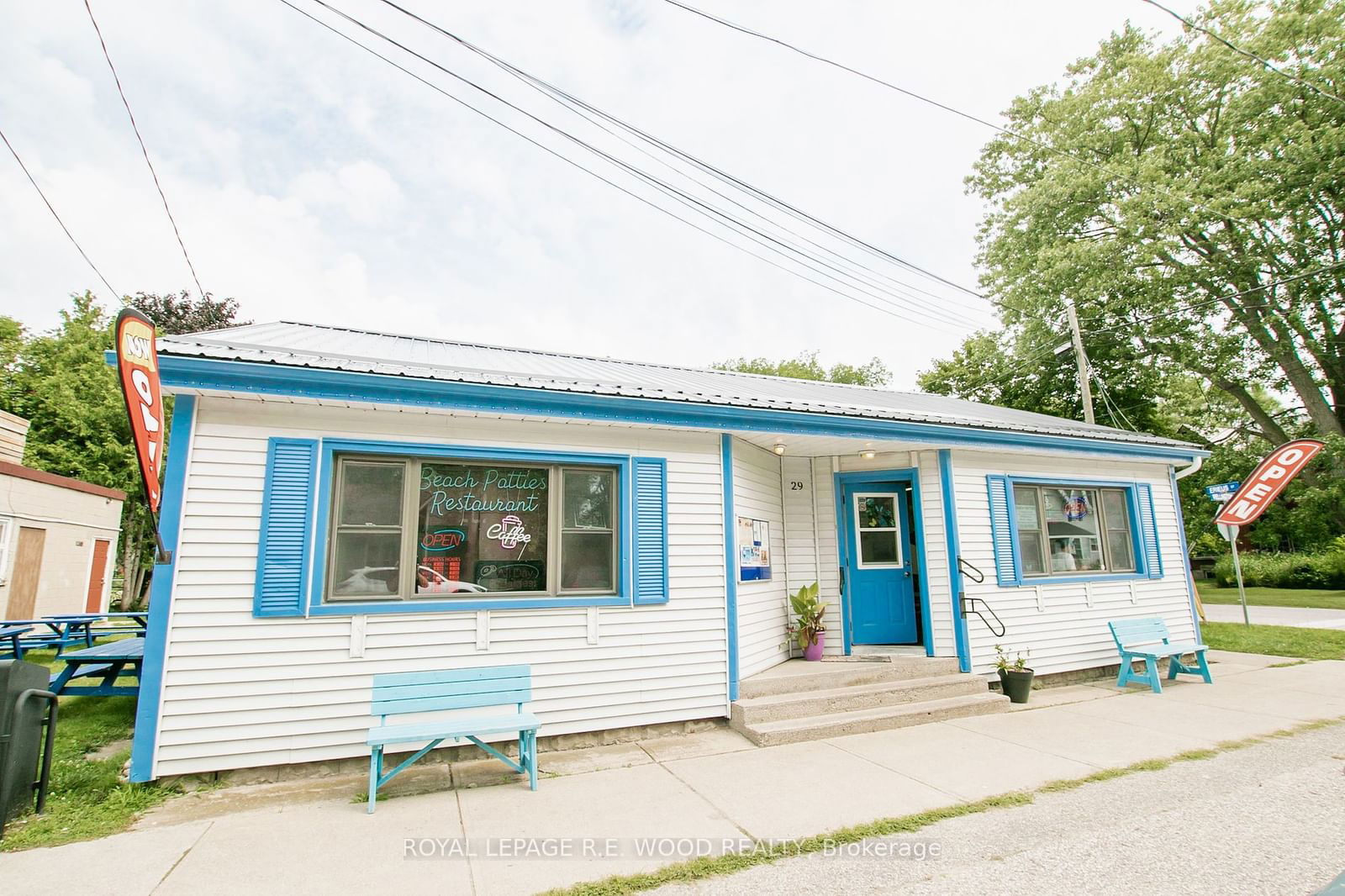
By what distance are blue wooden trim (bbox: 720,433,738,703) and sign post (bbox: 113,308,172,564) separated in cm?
460

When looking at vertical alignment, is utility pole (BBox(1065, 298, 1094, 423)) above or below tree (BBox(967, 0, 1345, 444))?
below

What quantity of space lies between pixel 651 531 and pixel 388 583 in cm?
235

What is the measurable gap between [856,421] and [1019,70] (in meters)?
5.32

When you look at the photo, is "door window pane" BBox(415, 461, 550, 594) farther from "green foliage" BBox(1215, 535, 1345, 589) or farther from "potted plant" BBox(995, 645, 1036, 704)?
"green foliage" BBox(1215, 535, 1345, 589)

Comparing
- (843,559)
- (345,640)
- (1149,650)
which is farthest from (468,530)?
(1149,650)

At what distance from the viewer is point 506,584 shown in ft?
18.5

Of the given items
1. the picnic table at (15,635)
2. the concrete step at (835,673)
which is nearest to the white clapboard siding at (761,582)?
the concrete step at (835,673)

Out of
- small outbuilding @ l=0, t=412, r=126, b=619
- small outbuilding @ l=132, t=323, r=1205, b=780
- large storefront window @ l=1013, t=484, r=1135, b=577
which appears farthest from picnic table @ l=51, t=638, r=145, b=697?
large storefront window @ l=1013, t=484, r=1135, b=577

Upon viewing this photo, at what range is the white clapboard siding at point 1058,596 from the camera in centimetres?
784

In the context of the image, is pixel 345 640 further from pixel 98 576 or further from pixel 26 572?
pixel 98 576

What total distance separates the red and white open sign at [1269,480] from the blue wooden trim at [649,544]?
10.4 m

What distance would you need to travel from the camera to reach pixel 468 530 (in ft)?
18.4

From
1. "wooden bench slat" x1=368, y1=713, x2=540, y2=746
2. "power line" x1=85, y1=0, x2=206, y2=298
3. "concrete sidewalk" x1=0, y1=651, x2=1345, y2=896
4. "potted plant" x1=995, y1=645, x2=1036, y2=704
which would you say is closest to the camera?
"concrete sidewalk" x1=0, y1=651, x2=1345, y2=896

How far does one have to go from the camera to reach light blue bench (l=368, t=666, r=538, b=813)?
4293 millimetres
